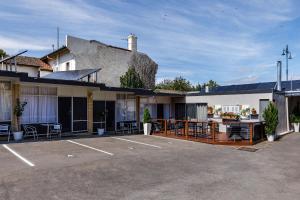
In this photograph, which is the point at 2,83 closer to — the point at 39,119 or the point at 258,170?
the point at 39,119

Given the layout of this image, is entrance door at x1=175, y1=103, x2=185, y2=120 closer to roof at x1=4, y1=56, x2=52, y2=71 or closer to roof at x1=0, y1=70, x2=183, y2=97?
roof at x1=0, y1=70, x2=183, y2=97

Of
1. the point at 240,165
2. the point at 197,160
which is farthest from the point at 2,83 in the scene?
the point at 240,165

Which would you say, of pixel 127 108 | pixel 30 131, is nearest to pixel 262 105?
pixel 127 108

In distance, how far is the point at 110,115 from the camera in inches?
714

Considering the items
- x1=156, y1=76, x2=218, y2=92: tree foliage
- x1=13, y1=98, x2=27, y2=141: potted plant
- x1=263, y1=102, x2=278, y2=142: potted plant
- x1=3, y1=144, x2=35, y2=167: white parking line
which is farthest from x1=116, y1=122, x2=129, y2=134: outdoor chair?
x1=156, y1=76, x2=218, y2=92: tree foliage

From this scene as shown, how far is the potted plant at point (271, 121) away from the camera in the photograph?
1555 cm

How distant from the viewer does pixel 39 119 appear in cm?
1466

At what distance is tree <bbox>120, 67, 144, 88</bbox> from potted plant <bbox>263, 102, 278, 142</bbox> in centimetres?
1396

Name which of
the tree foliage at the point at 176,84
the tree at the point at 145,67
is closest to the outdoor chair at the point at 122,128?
the tree at the point at 145,67

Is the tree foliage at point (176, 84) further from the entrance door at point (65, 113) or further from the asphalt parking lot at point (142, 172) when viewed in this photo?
the asphalt parking lot at point (142, 172)

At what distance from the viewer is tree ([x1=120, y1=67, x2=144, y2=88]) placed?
26.9 meters

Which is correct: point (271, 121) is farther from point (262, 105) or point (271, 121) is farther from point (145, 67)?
point (145, 67)

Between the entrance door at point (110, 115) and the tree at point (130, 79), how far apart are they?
27.8 feet

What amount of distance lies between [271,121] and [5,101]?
13605 millimetres
